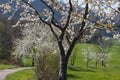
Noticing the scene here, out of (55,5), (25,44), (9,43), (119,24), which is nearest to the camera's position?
(119,24)

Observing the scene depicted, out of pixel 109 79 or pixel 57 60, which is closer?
pixel 57 60

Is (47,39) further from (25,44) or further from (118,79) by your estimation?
(118,79)

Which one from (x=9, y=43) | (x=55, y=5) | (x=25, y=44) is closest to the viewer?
(x=55, y=5)

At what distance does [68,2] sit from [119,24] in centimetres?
624

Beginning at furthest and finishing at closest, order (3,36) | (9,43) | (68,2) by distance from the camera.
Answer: (9,43) < (3,36) < (68,2)

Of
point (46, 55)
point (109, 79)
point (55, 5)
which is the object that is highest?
point (55, 5)

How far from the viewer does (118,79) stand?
35.6 m

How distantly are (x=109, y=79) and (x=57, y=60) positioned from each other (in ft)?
43.6

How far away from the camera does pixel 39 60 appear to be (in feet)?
85.6

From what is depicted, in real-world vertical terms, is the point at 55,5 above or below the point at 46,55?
above

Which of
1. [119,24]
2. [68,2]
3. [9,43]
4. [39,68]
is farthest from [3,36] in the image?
[119,24]

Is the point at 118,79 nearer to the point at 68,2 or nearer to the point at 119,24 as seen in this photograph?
the point at 68,2

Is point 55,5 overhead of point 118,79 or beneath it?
overhead

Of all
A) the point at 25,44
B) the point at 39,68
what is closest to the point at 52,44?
the point at 25,44
